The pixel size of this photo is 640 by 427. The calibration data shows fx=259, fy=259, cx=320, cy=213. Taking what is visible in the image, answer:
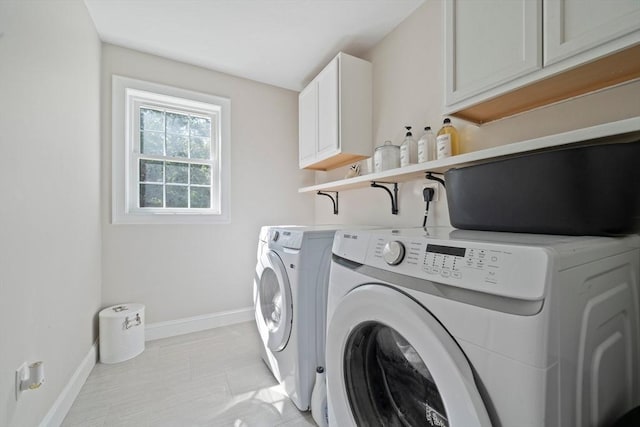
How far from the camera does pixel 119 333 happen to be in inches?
74.0

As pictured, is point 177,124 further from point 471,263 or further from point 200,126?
point 471,263

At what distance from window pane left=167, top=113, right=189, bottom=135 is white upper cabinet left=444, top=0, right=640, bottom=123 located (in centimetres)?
225

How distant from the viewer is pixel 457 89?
3.68ft

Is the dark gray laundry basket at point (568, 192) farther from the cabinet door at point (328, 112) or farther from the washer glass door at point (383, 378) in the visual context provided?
the cabinet door at point (328, 112)

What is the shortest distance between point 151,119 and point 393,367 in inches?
105

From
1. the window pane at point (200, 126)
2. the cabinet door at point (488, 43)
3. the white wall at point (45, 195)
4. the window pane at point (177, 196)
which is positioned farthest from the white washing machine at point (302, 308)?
the window pane at point (200, 126)

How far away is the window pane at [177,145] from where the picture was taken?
7.84 ft

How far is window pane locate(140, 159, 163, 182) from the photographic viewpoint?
227cm

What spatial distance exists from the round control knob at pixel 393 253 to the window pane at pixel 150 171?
7.58 feet

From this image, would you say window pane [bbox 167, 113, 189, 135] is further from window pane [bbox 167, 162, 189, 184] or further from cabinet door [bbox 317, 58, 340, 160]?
cabinet door [bbox 317, 58, 340, 160]

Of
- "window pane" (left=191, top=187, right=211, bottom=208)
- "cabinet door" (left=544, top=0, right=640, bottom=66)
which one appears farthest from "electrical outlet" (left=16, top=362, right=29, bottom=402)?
"cabinet door" (left=544, top=0, right=640, bottom=66)

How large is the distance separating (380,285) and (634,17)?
995mm

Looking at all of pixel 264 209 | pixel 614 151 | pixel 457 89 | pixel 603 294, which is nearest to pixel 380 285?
pixel 603 294

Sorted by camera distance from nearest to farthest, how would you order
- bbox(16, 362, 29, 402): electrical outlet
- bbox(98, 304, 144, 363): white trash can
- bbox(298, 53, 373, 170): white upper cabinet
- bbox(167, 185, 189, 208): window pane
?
1. bbox(16, 362, 29, 402): electrical outlet
2. bbox(98, 304, 144, 363): white trash can
3. bbox(298, 53, 373, 170): white upper cabinet
4. bbox(167, 185, 189, 208): window pane
